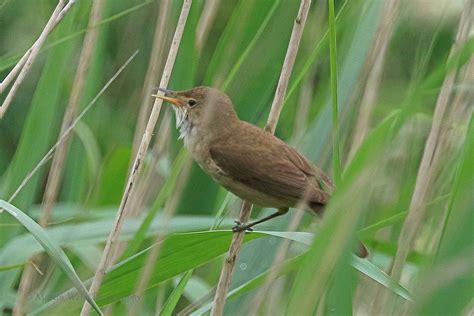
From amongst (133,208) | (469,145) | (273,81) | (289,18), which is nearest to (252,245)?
(133,208)

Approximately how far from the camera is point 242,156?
245 centimetres

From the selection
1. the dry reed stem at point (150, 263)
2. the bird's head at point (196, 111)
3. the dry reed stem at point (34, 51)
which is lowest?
the dry reed stem at point (150, 263)

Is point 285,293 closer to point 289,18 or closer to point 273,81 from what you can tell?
point 273,81

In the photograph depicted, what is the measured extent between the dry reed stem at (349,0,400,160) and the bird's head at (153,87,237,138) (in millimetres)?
339

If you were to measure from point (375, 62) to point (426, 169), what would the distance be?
0.87 feet

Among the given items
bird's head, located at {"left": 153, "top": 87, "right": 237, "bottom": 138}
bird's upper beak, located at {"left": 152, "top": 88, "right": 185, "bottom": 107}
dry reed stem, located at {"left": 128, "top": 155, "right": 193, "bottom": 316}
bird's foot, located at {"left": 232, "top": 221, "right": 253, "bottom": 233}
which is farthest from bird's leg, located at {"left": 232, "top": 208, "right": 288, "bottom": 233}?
bird's upper beak, located at {"left": 152, "top": 88, "right": 185, "bottom": 107}

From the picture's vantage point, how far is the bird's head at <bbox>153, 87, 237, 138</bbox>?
7.66 feet

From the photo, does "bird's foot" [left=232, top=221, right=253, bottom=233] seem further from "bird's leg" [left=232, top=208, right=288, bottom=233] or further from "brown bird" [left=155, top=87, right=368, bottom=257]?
"brown bird" [left=155, top=87, right=368, bottom=257]

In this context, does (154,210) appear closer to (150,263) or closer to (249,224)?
(150,263)

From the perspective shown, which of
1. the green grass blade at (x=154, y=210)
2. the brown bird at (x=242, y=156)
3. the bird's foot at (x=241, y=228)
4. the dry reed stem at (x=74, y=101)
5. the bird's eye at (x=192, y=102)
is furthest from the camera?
the bird's eye at (x=192, y=102)

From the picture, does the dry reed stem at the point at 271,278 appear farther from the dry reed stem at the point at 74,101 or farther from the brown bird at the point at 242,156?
the dry reed stem at the point at 74,101

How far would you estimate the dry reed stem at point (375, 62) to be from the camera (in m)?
1.84

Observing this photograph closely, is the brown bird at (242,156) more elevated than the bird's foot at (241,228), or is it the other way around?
the brown bird at (242,156)

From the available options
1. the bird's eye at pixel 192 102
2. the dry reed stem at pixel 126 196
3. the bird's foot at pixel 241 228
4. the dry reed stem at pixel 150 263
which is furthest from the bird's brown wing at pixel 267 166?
the dry reed stem at pixel 150 263
